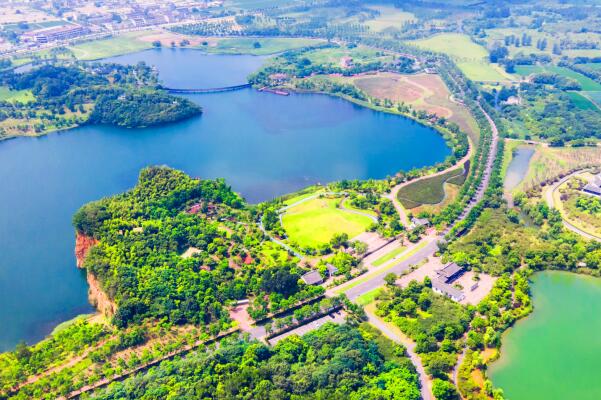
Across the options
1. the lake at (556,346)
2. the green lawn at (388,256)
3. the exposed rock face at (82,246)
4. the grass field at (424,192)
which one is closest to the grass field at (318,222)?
the green lawn at (388,256)

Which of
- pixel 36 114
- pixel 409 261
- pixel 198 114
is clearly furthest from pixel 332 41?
pixel 409 261

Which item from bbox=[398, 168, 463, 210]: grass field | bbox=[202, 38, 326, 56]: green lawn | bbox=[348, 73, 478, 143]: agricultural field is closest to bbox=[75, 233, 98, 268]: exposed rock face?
bbox=[398, 168, 463, 210]: grass field

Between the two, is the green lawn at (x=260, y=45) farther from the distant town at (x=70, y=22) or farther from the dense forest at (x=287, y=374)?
the dense forest at (x=287, y=374)

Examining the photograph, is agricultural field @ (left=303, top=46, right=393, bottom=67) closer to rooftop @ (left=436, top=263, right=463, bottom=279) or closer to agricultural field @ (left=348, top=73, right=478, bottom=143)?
agricultural field @ (left=348, top=73, right=478, bottom=143)

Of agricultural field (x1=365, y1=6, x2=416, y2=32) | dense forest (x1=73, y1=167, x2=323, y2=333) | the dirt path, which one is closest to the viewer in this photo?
the dirt path

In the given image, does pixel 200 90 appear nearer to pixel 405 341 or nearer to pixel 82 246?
pixel 82 246

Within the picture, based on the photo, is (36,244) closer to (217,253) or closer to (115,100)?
(217,253)

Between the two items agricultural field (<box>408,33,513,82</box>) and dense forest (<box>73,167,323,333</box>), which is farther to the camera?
agricultural field (<box>408,33,513,82</box>)
